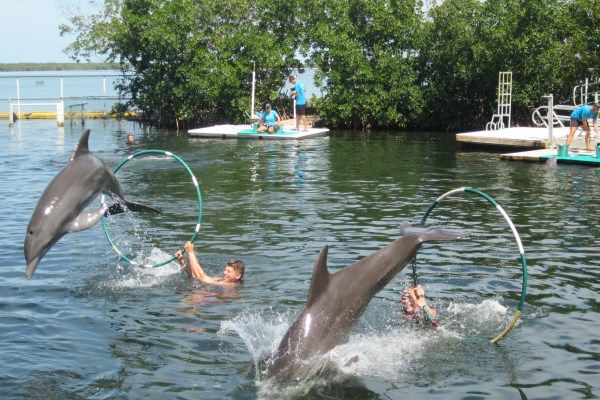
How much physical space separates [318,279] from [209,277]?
4.72 metres

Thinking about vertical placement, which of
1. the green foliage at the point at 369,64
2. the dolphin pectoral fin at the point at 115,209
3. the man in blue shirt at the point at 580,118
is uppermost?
the green foliage at the point at 369,64

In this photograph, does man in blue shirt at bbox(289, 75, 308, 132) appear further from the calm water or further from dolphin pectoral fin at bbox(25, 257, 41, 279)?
dolphin pectoral fin at bbox(25, 257, 41, 279)

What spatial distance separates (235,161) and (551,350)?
18.1 m

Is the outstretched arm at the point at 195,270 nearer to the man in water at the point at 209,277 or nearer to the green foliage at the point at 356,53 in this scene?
the man in water at the point at 209,277

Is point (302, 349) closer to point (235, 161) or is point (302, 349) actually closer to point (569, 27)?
point (235, 161)

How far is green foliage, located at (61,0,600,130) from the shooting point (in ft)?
116

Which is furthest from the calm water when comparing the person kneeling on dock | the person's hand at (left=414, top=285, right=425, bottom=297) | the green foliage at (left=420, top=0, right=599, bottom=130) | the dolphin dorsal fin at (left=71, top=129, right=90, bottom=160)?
the green foliage at (left=420, top=0, right=599, bottom=130)

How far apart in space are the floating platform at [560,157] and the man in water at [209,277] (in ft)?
49.1

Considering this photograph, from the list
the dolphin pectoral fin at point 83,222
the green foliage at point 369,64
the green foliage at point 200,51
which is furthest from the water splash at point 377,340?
the green foliage at point 200,51

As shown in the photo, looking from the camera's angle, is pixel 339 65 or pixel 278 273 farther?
pixel 339 65

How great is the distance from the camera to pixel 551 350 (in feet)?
31.7

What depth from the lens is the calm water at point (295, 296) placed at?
28.9ft

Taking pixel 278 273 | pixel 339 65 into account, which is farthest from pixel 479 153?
pixel 278 273

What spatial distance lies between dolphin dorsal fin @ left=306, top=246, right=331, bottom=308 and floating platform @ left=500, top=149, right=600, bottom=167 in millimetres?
17647
